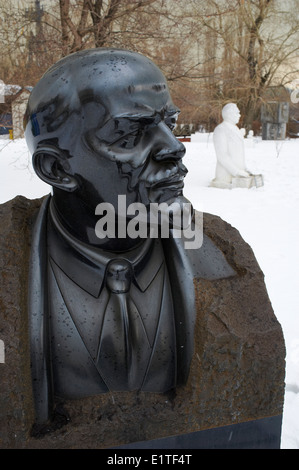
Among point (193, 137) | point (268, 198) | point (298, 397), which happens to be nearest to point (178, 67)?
→ point (268, 198)

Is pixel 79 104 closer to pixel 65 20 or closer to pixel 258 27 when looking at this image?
pixel 65 20

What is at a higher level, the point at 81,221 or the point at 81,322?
the point at 81,221

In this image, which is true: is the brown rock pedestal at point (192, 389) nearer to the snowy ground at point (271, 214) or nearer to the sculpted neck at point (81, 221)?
the sculpted neck at point (81, 221)

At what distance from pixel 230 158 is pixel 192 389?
6.01m

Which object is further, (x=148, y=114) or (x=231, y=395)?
(x=231, y=395)

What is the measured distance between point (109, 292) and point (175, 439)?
1.71 ft

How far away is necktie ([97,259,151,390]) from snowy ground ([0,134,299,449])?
37.4 inches

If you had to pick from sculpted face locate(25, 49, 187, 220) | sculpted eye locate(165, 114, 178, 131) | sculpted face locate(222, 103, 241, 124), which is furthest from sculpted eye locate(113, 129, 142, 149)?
sculpted face locate(222, 103, 241, 124)

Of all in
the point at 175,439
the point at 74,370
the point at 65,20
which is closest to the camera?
the point at 74,370

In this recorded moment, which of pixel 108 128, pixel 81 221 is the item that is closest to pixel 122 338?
pixel 81 221

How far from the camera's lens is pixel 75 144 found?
3.92 ft

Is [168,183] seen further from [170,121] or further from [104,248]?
[104,248]

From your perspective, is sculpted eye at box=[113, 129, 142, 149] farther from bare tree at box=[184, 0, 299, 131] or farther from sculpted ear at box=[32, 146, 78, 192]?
bare tree at box=[184, 0, 299, 131]

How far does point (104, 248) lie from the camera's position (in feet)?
4.52
